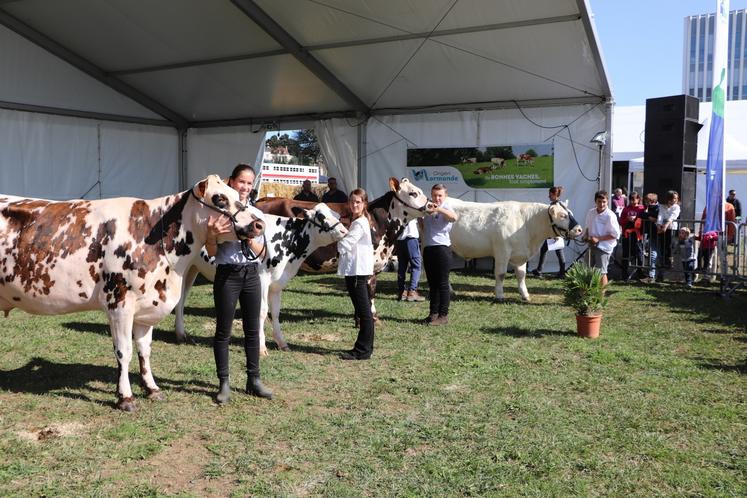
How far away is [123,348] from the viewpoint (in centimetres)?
479

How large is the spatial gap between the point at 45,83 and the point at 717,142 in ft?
47.8

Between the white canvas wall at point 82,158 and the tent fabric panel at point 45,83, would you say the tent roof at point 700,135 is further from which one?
the tent fabric panel at point 45,83

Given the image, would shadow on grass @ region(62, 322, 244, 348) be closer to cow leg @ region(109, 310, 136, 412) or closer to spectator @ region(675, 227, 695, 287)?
cow leg @ region(109, 310, 136, 412)

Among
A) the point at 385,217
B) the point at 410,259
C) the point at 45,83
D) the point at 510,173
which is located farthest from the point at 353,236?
the point at 45,83

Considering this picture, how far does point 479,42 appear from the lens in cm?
1221

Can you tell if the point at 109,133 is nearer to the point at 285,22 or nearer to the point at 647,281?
the point at 285,22

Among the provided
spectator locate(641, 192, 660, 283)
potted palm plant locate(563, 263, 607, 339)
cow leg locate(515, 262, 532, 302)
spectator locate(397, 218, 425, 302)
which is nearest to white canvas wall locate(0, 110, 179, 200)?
spectator locate(397, 218, 425, 302)

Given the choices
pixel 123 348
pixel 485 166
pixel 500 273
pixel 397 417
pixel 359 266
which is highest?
pixel 485 166

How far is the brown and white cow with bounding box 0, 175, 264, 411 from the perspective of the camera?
15.4 feet

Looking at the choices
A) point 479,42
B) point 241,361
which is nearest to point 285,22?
point 479,42

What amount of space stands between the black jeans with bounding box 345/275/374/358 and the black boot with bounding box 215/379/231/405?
1.64 m

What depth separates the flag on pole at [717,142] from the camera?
1046 centimetres

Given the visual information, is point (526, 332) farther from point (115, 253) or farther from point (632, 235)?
point (632, 235)

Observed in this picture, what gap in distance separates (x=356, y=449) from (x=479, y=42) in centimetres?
980
